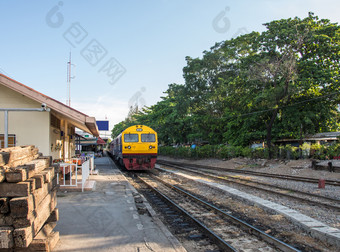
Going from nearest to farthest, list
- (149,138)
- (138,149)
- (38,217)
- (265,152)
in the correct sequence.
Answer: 1. (38,217)
2. (138,149)
3. (149,138)
4. (265,152)

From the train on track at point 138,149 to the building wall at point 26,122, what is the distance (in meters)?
8.37

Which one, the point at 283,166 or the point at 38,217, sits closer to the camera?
the point at 38,217

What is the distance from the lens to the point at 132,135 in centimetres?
1897

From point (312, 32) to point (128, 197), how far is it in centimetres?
1972

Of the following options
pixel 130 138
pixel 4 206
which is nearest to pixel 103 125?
pixel 130 138

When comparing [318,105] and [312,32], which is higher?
[312,32]

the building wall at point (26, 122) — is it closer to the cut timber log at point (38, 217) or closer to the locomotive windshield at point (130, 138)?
the cut timber log at point (38, 217)

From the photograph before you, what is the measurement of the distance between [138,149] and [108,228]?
13057mm

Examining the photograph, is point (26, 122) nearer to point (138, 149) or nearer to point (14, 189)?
point (14, 189)

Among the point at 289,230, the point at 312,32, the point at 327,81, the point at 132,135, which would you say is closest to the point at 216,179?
the point at 132,135

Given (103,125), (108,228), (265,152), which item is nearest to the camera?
(108,228)

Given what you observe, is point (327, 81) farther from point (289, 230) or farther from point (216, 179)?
point (289, 230)

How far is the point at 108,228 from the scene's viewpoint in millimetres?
5465

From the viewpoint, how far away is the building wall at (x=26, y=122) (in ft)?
32.7
